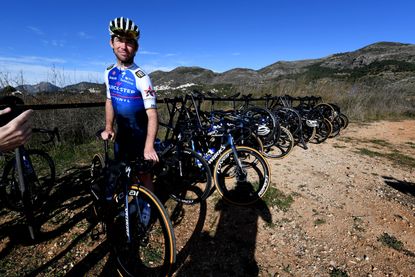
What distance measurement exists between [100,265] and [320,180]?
4.09 meters

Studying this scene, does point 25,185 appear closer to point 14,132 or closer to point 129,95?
point 129,95

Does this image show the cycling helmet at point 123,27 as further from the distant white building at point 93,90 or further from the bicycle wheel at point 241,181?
the distant white building at point 93,90

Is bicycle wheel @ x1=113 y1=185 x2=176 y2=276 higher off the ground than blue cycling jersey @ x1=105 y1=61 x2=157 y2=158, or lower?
lower

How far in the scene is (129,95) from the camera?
246cm

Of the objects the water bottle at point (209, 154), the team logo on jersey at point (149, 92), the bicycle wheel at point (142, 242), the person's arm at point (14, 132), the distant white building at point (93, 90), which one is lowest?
the bicycle wheel at point (142, 242)

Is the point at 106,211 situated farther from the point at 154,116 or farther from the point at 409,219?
the point at 409,219

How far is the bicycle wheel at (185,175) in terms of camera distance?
3619mm

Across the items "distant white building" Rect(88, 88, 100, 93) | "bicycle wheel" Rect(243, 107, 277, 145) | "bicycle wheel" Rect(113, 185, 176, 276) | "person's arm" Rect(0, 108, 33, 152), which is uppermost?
"distant white building" Rect(88, 88, 100, 93)

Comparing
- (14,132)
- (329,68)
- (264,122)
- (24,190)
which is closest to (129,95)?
(14,132)

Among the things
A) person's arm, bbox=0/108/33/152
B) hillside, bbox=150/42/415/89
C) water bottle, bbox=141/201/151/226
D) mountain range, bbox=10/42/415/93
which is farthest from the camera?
hillside, bbox=150/42/415/89

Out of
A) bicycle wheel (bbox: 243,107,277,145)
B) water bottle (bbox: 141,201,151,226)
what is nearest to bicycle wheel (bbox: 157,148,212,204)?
water bottle (bbox: 141,201,151,226)

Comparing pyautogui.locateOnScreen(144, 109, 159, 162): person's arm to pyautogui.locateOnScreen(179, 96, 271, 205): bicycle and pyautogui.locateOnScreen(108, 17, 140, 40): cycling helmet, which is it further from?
pyautogui.locateOnScreen(179, 96, 271, 205): bicycle

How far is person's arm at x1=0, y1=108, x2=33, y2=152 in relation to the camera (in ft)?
3.60

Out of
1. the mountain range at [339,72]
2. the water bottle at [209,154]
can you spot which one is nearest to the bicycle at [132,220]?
the water bottle at [209,154]
